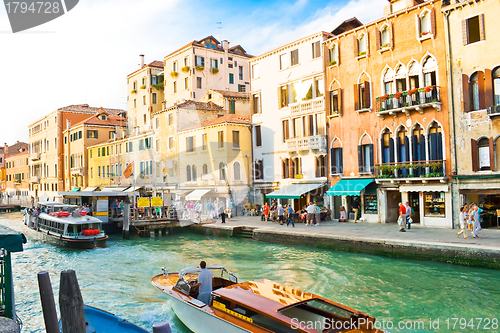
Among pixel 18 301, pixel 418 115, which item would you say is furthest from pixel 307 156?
pixel 18 301

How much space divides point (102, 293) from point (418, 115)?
17.9 m

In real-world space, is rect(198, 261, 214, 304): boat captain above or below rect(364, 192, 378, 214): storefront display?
below

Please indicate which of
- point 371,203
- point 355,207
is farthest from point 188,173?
point 371,203

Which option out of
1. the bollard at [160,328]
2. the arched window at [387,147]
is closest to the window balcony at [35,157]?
the arched window at [387,147]

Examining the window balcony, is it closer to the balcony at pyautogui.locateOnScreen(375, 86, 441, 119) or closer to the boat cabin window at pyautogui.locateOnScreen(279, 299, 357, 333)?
the balcony at pyautogui.locateOnScreen(375, 86, 441, 119)

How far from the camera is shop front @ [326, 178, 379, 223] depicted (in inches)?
932

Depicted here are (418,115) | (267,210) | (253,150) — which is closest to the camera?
(418,115)

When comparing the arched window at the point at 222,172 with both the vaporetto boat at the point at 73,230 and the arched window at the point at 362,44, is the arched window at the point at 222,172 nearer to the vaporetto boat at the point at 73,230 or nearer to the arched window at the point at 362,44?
the vaporetto boat at the point at 73,230

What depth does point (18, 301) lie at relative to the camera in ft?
40.5

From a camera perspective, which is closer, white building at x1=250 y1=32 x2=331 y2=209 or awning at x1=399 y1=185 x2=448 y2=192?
awning at x1=399 y1=185 x2=448 y2=192

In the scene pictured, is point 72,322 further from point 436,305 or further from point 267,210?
point 267,210

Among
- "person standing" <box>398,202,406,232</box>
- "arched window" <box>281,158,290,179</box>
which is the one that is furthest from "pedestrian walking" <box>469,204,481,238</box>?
"arched window" <box>281,158,290,179</box>

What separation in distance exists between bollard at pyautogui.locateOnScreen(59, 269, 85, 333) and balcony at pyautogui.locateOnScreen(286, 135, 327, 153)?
23.0 metres

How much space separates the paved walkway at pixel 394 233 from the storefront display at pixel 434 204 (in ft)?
3.19
